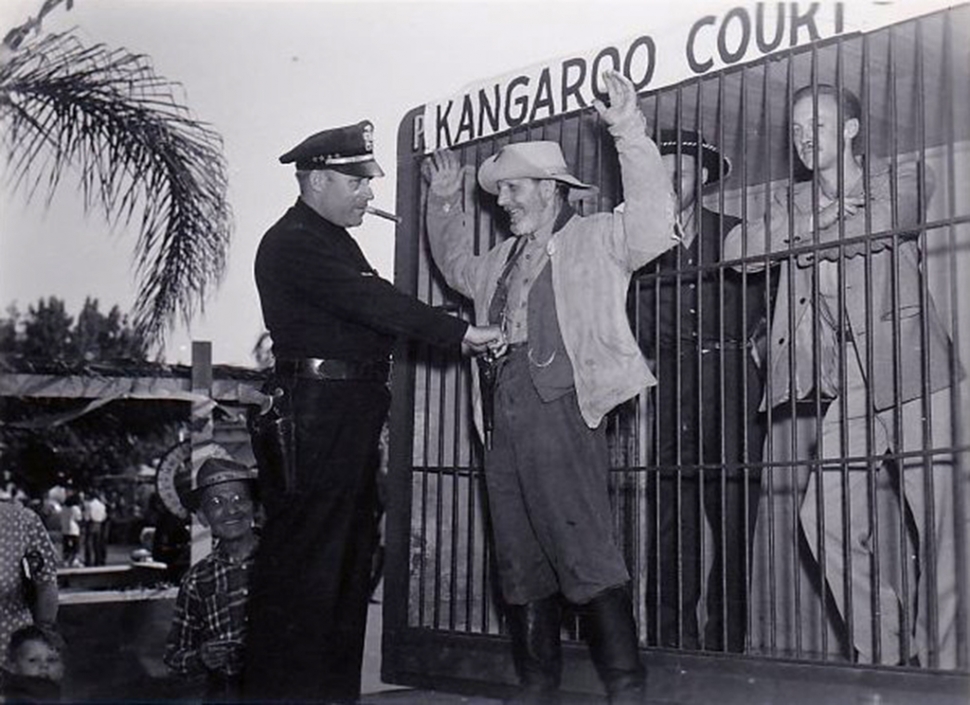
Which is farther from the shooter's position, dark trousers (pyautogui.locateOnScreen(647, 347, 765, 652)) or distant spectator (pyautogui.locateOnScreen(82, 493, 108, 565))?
distant spectator (pyautogui.locateOnScreen(82, 493, 108, 565))

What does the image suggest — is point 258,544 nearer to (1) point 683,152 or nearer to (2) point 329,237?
(2) point 329,237

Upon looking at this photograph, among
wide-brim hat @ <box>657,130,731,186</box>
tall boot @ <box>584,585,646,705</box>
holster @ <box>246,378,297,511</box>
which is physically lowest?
tall boot @ <box>584,585,646,705</box>

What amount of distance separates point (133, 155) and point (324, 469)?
1.23 m

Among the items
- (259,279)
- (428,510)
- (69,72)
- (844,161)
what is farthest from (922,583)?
(69,72)

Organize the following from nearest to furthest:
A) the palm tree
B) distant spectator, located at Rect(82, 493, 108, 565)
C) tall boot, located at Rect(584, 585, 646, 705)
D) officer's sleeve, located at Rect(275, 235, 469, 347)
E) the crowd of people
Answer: tall boot, located at Rect(584, 585, 646, 705), the crowd of people, officer's sleeve, located at Rect(275, 235, 469, 347), the palm tree, distant spectator, located at Rect(82, 493, 108, 565)

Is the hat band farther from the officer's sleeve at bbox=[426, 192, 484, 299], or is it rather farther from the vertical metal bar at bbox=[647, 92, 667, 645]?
the vertical metal bar at bbox=[647, 92, 667, 645]

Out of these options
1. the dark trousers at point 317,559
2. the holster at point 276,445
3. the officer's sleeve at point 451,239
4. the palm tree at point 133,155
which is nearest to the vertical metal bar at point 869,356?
the officer's sleeve at point 451,239

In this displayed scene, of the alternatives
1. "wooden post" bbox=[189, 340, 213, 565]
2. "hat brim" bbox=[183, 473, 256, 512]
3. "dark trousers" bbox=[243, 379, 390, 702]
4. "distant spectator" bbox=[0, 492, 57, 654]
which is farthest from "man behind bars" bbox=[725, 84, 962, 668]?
"distant spectator" bbox=[0, 492, 57, 654]

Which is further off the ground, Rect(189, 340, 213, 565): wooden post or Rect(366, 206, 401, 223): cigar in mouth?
Rect(366, 206, 401, 223): cigar in mouth

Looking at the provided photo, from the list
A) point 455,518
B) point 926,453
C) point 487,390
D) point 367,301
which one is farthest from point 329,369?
point 926,453

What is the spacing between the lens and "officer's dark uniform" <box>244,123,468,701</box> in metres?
2.99

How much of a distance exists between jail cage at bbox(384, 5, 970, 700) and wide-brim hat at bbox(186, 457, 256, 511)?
62 cm

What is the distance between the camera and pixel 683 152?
348 cm

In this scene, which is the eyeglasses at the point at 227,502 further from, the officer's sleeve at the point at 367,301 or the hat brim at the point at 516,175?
the hat brim at the point at 516,175
